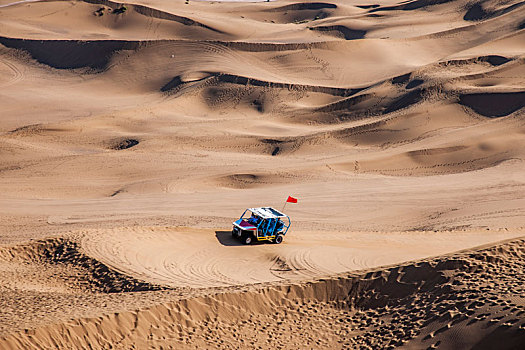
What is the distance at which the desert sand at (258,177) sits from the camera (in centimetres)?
1173

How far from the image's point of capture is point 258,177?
27.4 m

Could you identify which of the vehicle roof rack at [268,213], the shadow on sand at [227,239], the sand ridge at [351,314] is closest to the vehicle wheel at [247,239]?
the shadow on sand at [227,239]

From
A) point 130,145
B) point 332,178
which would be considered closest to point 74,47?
point 130,145

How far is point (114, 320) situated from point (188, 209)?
39.2 feet

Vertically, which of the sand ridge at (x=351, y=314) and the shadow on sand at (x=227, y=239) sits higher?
the sand ridge at (x=351, y=314)

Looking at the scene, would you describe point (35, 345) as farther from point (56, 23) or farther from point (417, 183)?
point (56, 23)

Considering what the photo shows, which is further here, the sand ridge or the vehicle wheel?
the vehicle wheel

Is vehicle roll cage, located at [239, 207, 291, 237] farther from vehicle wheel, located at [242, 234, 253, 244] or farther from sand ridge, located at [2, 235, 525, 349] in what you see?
sand ridge, located at [2, 235, 525, 349]

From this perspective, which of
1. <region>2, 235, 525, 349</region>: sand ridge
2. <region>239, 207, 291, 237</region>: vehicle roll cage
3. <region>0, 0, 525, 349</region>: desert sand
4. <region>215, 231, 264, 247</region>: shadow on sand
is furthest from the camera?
<region>215, 231, 264, 247</region>: shadow on sand

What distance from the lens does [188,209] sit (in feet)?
75.6

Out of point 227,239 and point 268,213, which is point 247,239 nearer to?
point 227,239

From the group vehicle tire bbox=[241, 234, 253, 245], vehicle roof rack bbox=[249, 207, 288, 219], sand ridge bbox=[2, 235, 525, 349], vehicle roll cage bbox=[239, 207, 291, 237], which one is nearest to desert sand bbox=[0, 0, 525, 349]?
sand ridge bbox=[2, 235, 525, 349]

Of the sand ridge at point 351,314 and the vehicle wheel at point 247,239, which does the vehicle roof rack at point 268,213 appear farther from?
the sand ridge at point 351,314

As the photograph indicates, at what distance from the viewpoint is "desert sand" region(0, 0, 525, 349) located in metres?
11.7
